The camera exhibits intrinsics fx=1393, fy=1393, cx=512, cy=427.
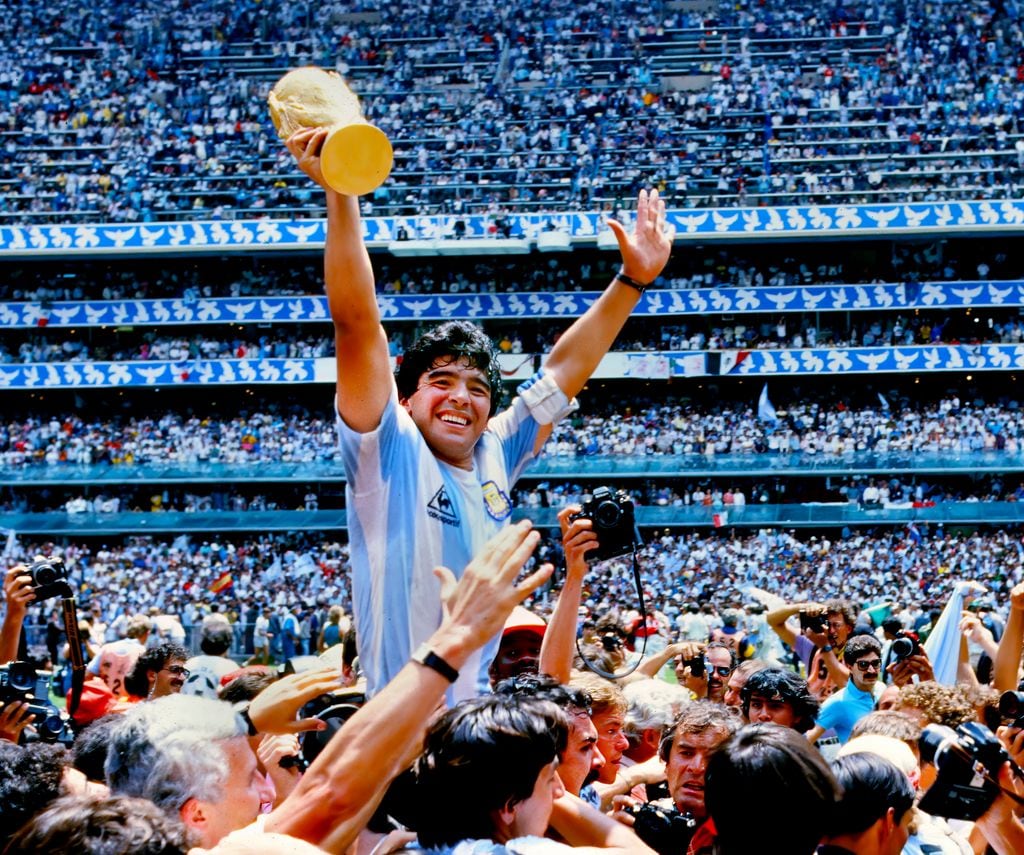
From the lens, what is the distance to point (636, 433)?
37812 millimetres

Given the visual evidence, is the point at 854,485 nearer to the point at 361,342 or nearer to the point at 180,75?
the point at 180,75

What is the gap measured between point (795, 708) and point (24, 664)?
270cm

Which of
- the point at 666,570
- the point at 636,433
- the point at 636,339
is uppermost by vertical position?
the point at 636,339

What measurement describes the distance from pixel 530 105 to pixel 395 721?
134 feet

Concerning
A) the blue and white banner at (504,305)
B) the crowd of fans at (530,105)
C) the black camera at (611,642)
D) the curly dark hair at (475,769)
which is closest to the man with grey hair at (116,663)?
the black camera at (611,642)

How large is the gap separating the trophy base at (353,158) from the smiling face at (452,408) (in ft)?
1.97

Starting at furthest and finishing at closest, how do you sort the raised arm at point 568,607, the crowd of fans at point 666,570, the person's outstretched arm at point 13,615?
the crowd of fans at point 666,570
the person's outstretched arm at point 13,615
the raised arm at point 568,607

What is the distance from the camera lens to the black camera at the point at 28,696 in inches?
179

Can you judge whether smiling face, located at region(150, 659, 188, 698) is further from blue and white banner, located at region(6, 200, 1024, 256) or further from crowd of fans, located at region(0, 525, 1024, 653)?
blue and white banner, located at region(6, 200, 1024, 256)

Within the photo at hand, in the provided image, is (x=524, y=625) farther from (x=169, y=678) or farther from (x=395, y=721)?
(x=395, y=721)

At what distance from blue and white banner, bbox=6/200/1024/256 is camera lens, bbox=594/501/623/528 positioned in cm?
3270

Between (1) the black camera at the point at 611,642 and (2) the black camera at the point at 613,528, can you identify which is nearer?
(2) the black camera at the point at 613,528

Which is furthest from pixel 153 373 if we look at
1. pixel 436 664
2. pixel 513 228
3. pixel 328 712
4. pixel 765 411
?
pixel 436 664

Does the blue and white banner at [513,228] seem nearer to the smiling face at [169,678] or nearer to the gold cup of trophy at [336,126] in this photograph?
the smiling face at [169,678]
